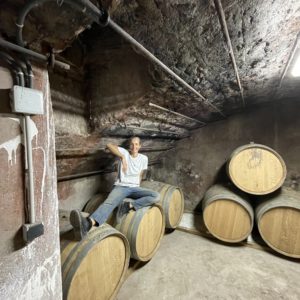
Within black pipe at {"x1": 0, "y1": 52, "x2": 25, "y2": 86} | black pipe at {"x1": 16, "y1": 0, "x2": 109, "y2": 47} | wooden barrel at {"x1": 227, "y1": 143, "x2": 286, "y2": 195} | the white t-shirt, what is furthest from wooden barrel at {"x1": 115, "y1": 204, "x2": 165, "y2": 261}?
black pipe at {"x1": 16, "y1": 0, "x2": 109, "y2": 47}

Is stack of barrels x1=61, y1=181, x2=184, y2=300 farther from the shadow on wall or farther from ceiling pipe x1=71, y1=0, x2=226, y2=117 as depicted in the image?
the shadow on wall

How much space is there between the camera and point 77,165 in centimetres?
231

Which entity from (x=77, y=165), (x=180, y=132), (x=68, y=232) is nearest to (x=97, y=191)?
(x=77, y=165)

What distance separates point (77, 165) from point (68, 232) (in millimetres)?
850

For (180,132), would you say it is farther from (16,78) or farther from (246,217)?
(16,78)

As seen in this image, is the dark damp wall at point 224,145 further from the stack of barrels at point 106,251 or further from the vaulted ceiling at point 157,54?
the stack of barrels at point 106,251

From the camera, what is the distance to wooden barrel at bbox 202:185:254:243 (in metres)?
2.82

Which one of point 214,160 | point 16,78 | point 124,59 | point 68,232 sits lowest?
point 68,232

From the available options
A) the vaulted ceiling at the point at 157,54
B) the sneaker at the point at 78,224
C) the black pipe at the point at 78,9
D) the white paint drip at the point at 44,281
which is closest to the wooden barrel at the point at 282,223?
the vaulted ceiling at the point at 157,54

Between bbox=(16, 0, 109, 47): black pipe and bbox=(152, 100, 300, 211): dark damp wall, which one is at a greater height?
bbox=(16, 0, 109, 47): black pipe

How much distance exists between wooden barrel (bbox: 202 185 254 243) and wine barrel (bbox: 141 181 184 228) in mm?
478

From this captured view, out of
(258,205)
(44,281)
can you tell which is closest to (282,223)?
(258,205)

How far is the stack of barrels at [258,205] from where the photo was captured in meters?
2.61

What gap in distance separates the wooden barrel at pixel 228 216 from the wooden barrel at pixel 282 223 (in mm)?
173
